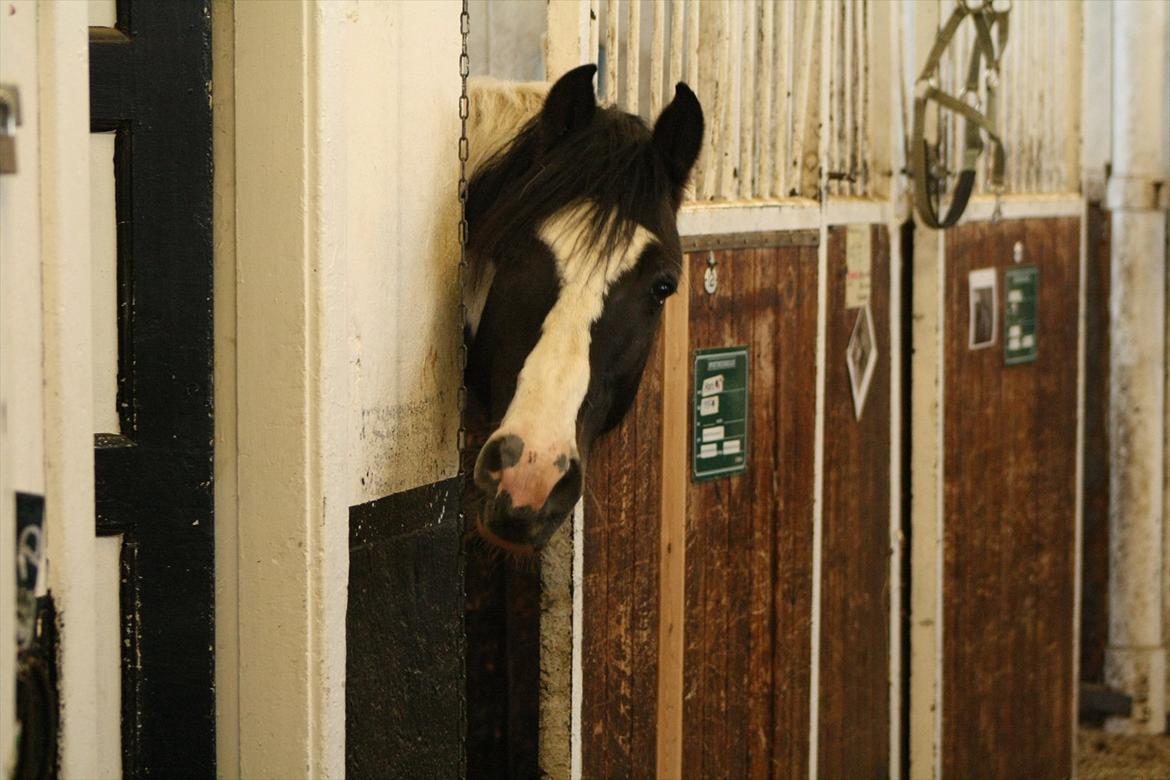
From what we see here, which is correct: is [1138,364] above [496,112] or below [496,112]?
below

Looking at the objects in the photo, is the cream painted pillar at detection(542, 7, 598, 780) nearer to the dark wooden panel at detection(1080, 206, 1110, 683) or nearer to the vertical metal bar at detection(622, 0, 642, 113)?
the vertical metal bar at detection(622, 0, 642, 113)

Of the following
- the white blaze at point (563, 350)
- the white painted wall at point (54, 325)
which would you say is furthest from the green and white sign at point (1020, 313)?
the white painted wall at point (54, 325)

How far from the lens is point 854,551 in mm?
3996

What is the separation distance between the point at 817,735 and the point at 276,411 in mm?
2122

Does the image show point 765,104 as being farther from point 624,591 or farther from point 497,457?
point 497,457

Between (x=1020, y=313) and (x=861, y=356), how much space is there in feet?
2.81

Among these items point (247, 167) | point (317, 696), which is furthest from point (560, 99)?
point (317, 696)

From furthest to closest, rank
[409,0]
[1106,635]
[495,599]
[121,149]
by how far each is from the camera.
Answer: [1106,635] → [495,599] → [409,0] → [121,149]

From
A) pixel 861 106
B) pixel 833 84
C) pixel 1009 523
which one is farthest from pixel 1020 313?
pixel 833 84

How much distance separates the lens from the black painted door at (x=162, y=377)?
6.93 feet

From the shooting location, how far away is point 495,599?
3.07 metres

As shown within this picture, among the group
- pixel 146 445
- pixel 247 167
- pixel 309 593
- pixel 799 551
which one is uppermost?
pixel 247 167

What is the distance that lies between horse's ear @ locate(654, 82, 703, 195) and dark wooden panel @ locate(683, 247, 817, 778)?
0.49m

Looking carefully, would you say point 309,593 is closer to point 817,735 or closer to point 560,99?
point 560,99
